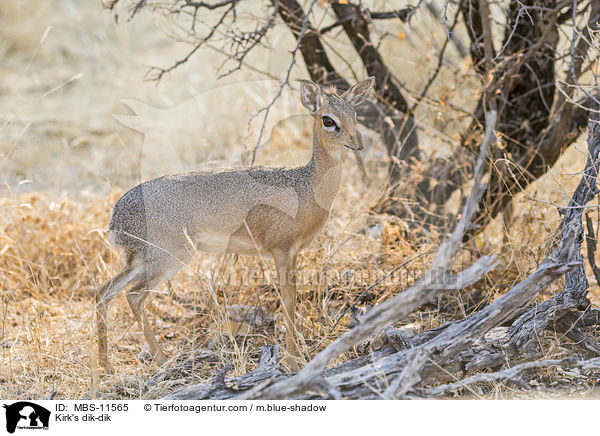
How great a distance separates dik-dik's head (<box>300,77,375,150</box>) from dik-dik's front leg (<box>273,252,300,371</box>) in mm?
725

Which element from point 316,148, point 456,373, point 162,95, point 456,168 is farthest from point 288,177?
point 162,95

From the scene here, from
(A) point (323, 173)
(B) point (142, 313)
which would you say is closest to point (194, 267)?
(B) point (142, 313)

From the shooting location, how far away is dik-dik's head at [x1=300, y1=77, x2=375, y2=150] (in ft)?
11.7

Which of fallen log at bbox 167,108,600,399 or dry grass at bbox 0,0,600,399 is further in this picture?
dry grass at bbox 0,0,600,399

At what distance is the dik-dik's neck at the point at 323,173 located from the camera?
12.7 feet

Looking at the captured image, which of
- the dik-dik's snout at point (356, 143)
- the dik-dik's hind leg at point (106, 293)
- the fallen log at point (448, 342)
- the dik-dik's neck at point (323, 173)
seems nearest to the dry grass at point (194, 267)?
the dik-dik's hind leg at point (106, 293)

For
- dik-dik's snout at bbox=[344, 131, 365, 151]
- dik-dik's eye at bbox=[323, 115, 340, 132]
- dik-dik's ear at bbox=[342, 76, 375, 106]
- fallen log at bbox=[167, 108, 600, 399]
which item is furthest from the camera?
dik-dik's ear at bbox=[342, 76, 375, 106]

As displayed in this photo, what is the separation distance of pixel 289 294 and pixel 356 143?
3.32 feet

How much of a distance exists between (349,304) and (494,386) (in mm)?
1334

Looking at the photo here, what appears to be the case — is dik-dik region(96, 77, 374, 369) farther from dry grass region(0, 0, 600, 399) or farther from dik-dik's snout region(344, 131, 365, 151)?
dry grass region(0, 0, 600, 399)
